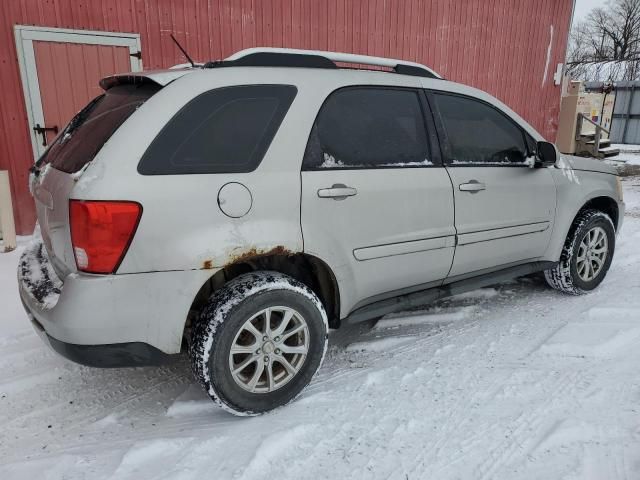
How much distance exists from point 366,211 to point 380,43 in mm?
6143

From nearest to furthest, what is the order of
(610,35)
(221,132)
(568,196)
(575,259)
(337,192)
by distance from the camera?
(221,132), (337,192), (568,196), (575,259), (610,35)

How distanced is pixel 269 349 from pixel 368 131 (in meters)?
1.35

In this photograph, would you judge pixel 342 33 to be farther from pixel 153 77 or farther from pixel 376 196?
pixel 153 77

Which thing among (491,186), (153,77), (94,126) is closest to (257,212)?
(153,77)

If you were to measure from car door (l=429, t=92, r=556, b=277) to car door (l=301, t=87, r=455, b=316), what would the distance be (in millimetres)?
142

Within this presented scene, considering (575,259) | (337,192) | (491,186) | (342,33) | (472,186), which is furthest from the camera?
(342,33)

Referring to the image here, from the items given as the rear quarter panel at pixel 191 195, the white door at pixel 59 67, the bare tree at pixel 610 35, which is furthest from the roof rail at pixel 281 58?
the bare tree at pixel 610 35

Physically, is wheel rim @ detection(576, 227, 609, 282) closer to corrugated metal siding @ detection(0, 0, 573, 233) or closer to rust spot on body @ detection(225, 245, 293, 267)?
rust spot on body @ detection(225, 245, 293, 267)

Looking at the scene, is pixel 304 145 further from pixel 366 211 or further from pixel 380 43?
pixel 380 43

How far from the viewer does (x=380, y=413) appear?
2.44 m

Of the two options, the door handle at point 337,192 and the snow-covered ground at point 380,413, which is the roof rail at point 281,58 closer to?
the door handle at point 337,192

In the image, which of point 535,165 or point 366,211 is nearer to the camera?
point 366,211

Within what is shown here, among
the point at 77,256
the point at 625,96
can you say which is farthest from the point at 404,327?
the point at 625,96

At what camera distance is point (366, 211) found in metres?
2.61
